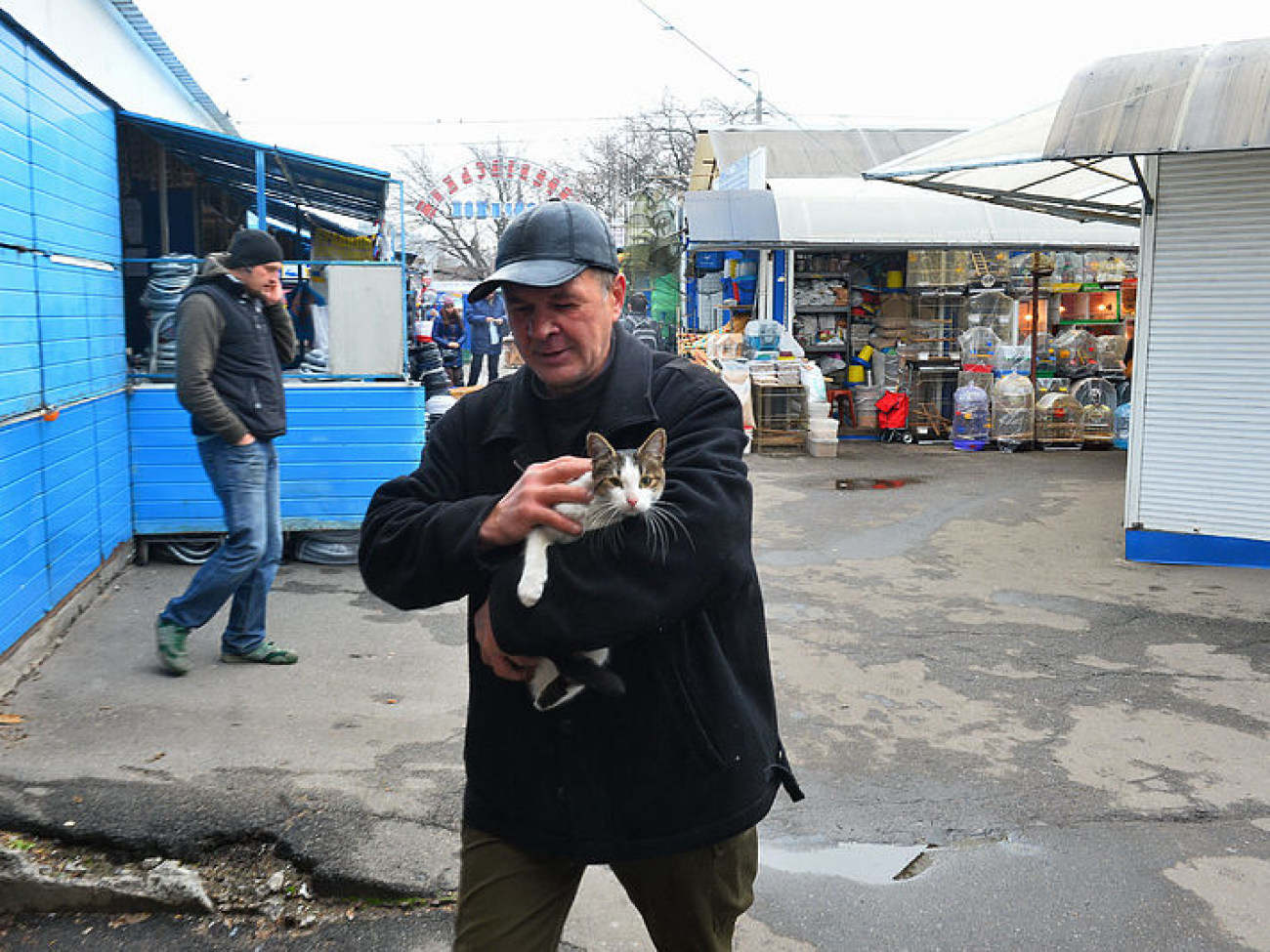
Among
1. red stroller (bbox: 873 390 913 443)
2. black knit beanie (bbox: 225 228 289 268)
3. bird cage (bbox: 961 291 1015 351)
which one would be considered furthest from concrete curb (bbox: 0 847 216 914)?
Answer: bird cage (bbox: 961 291 1015 351)

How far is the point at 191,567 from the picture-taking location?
7.80 metres

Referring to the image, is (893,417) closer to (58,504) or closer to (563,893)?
(58,504)

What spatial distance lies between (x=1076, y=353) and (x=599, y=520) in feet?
52.9

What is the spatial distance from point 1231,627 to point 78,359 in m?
7.34

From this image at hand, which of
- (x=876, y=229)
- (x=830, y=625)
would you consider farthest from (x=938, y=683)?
(x=876, y=229)

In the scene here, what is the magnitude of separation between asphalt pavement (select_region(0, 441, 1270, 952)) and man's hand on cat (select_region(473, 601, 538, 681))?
6.12ft

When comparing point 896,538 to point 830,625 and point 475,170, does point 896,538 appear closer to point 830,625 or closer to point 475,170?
point 830,625

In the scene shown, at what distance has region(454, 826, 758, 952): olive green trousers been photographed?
207 cm

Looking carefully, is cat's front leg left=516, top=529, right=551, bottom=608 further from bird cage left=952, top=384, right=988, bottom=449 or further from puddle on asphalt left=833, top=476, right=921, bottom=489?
bird cage left=952, top=384, right=988, bottom=449

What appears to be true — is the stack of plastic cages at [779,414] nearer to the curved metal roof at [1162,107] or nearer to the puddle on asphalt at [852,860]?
the curved metal roof at [1162,107]

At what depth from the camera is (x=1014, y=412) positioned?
1541cm

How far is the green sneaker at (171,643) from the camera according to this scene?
554 centimetres

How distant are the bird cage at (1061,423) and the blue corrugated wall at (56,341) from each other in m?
12.2

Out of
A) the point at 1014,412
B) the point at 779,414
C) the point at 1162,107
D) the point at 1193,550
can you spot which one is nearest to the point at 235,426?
the point at 1162,107
